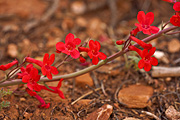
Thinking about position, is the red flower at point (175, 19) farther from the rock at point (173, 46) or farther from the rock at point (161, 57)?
the rock at point (173, 46)

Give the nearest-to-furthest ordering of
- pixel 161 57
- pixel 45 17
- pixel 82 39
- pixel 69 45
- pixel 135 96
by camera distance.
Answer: pixel 69 45 → pixel 135 96 → pixel 161 57 → pixel 82 39 → pixel 45 17

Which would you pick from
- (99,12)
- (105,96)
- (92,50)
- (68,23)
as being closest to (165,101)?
(105,96)

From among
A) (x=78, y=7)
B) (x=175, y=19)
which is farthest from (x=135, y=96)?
(x=78, y=7)

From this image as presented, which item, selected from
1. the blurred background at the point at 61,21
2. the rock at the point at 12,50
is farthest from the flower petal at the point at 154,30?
the rock at the point at 12,50

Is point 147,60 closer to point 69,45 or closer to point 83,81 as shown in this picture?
point 69,45

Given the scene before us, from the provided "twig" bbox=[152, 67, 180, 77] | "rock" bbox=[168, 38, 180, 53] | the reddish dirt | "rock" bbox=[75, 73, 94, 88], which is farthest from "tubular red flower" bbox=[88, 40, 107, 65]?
"rock" bbox=[168, 38, 180, 53]

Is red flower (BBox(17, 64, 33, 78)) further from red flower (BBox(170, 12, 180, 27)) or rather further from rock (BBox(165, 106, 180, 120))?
rock (BBox(165, 106, 180, 120))

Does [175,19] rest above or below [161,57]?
above
